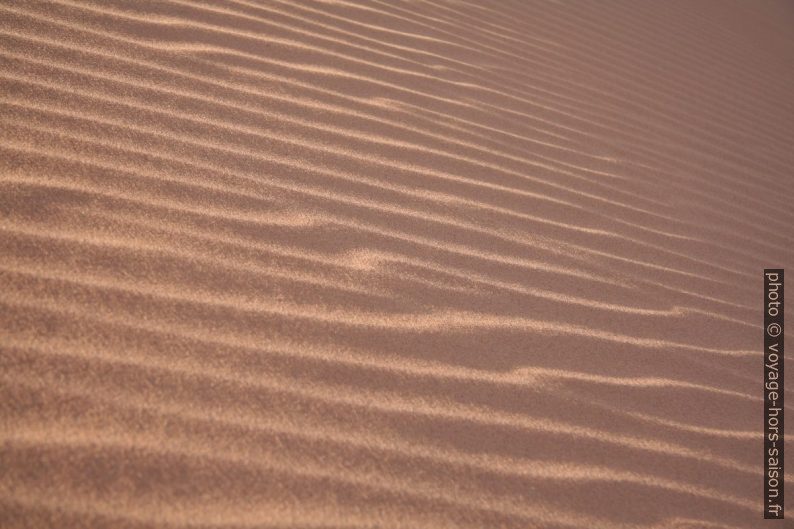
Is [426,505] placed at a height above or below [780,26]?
below

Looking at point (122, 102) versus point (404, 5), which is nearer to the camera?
point (122, 102)

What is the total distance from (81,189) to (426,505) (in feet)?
3.73

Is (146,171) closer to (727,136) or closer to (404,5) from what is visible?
(404,5)

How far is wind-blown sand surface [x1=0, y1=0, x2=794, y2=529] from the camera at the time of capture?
3.92 ft

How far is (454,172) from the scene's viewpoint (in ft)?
→ 7.30

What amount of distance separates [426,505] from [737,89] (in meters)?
3.70

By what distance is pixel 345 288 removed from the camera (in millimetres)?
1619

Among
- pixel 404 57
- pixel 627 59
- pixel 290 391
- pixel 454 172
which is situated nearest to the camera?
pixel 290 391

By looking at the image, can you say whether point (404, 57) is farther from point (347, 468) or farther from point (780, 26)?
point (780, 26)

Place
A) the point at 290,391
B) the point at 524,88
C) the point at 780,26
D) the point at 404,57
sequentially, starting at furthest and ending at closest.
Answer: the point at 780,26 < the point at 524,88 < the point at 404,57 < the point at 290,391

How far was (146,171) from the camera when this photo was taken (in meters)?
1.69

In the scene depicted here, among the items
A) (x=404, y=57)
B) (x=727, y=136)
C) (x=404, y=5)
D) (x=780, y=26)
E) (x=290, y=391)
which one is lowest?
(x=290, y=391)

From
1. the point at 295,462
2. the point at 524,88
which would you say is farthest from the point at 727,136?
the point at 295,462

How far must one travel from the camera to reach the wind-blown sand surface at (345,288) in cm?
120
